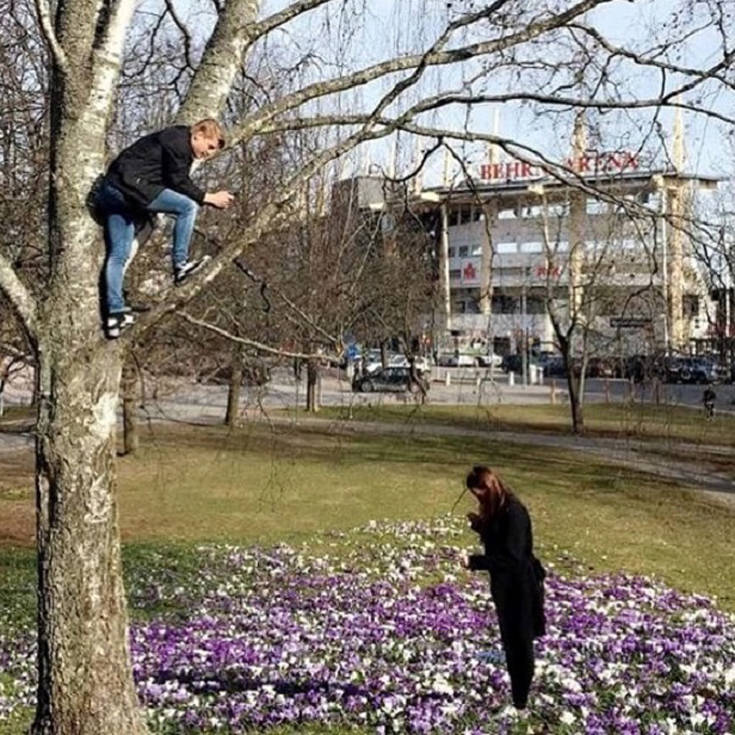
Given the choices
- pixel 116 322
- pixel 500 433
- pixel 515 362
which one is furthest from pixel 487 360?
pixel 515 362

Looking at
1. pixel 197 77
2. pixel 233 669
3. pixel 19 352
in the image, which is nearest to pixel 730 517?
pixel 19 352

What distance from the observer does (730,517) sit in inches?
917

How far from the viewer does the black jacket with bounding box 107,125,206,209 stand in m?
5.17

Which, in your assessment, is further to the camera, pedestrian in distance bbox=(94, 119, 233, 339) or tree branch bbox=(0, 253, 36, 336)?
tree branch bbox=(0, 253, 36, 336)

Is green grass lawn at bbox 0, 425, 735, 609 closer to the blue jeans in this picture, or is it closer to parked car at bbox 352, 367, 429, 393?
parked car at bbox 352, 367, 429, 393

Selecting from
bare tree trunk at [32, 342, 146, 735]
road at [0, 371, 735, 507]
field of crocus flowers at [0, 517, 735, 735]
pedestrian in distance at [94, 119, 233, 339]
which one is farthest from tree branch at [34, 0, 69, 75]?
road at [0, 371, 735, 507]

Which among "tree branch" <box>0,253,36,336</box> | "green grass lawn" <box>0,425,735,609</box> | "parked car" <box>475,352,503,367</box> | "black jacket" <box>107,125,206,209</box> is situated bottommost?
"green grass lawn" <box>0,425,735,609</box>

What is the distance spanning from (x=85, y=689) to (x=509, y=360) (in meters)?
68.8

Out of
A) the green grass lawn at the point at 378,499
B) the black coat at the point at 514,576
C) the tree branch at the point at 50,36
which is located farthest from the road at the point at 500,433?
the tree branch at the point at 50,36

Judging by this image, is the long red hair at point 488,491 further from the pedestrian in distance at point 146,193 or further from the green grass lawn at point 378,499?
the green grass lawn at point 378,499

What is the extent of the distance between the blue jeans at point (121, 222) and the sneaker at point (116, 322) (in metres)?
0.03

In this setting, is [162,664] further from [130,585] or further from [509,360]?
[509,360]

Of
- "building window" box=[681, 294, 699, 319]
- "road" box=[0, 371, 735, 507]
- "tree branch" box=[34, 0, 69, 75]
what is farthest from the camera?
"road" box=[0, 371, 735, 507]

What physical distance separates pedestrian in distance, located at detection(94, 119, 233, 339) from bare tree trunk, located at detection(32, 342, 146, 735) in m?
0.34
